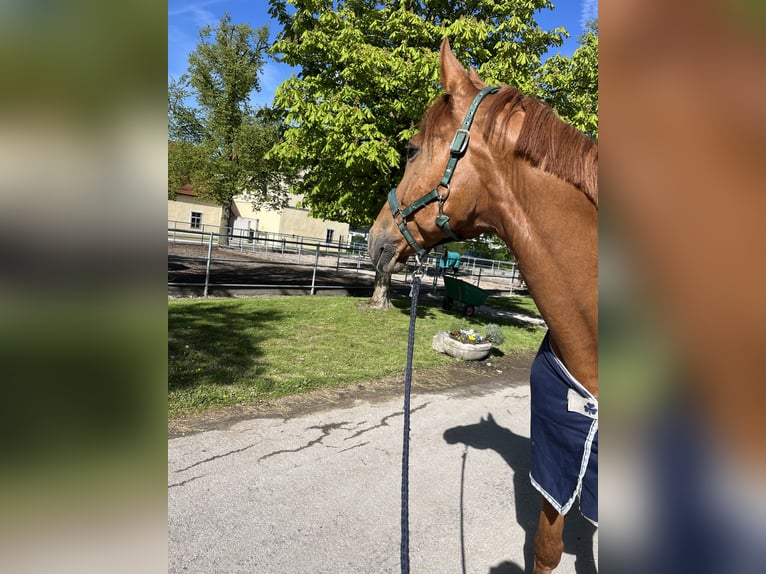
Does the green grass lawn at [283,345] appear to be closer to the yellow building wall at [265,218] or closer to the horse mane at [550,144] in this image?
the horse mane at [550,144]

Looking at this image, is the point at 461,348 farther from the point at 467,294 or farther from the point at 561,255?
the point at 561,255

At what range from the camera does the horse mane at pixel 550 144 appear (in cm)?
149

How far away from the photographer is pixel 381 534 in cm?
285

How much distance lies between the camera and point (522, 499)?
3428 millimetres

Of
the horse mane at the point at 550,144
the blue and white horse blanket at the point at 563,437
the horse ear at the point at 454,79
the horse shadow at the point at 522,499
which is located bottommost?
the horse shadow at the point at 522,499

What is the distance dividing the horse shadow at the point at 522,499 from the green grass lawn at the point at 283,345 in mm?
1786

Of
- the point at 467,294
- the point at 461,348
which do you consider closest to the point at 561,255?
the point at 461,348

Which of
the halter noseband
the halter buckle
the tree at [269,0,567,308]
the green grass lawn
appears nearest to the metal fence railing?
the green grass lawn

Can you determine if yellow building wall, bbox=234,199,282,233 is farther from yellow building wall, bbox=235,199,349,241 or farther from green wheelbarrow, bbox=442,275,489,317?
green wheelbarrow, bbox=442,275,489,317

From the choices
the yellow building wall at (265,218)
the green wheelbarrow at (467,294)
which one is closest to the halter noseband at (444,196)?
the green wheelbarrow at (467,294)
